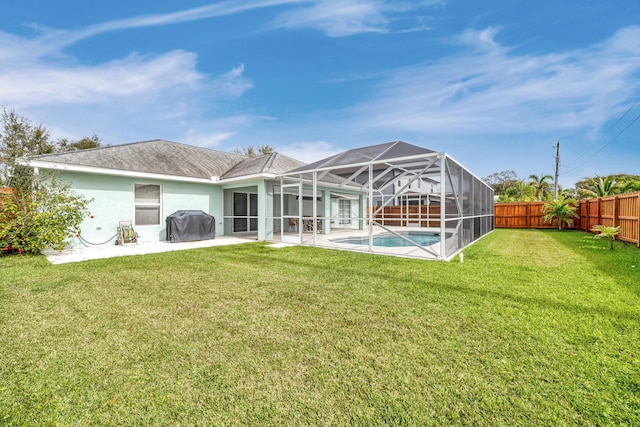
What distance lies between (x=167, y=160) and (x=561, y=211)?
2138 centimetres

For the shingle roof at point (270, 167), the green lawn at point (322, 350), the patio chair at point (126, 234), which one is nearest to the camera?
the green lawn at point (322, 350)

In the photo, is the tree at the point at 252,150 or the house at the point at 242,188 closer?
the house at the point at 242,188

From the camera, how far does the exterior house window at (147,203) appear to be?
1054 cm

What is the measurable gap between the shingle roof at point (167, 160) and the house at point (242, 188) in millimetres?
40

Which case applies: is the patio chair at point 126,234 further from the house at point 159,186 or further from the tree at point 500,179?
the tree at point 500,179

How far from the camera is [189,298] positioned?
4.16 meters

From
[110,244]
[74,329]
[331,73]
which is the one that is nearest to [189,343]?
[74,329]

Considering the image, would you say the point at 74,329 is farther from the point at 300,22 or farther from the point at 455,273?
the point at 300,22

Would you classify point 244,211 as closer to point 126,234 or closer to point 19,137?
point 126,234

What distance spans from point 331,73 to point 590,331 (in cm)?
1446

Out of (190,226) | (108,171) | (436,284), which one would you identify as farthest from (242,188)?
(436,284)

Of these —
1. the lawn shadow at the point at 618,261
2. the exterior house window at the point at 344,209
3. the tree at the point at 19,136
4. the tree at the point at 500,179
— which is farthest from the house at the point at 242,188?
the tree at the point at 500,179

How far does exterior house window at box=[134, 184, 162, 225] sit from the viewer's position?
34.6 feet

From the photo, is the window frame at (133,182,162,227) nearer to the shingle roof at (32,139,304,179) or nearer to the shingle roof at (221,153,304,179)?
the shingle roof at (32,139,304,179)
